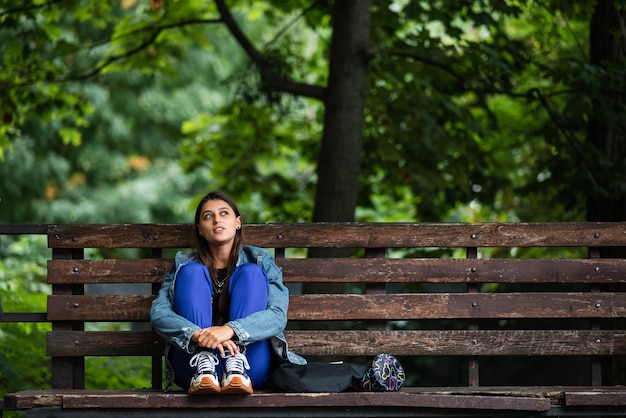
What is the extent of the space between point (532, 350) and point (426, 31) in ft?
10.2

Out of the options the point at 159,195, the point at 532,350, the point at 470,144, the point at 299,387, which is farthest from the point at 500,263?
the point at 159,195

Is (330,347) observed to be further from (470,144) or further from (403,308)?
(470,144)

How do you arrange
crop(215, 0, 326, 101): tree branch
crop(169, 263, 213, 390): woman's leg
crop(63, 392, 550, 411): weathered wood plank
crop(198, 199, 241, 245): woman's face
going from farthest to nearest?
crop(215, 0, 326, 101): tree branch → crop(198, 199, 241, 245): woman's face → crop(169, 263, 213, 390): woman's leg → crop(63, 392, 550, 411): weathered wood plank

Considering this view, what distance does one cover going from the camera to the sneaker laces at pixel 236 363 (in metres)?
4.72

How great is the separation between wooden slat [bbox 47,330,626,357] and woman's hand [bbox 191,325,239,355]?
75 cm

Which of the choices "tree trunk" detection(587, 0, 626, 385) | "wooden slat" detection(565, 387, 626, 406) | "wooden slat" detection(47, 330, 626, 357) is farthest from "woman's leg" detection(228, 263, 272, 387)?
"tree trunk" detection(587, 0, 626, 385)

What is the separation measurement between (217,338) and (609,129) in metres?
3.95

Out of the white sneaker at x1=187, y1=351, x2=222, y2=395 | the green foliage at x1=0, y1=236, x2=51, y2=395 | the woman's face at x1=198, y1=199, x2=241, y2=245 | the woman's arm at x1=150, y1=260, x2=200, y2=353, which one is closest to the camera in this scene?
the white sneaker at x1=187, y1=351, x2=222, y2=395

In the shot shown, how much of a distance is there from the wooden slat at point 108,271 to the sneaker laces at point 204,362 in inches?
32.8

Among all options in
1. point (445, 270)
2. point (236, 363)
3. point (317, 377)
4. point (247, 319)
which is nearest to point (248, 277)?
point (247, 319)

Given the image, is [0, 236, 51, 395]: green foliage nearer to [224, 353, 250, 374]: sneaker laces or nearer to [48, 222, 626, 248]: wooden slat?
[48, 222, 626, 248]: wooden slat

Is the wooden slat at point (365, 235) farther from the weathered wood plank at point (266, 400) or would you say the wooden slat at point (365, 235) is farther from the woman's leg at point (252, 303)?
the weathered wood plank at point (266, 400)

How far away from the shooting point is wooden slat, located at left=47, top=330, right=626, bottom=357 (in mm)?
5527

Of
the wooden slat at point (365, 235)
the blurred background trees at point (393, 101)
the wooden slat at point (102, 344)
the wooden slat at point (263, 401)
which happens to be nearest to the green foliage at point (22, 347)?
the blurred background trees at point (393, 101)
